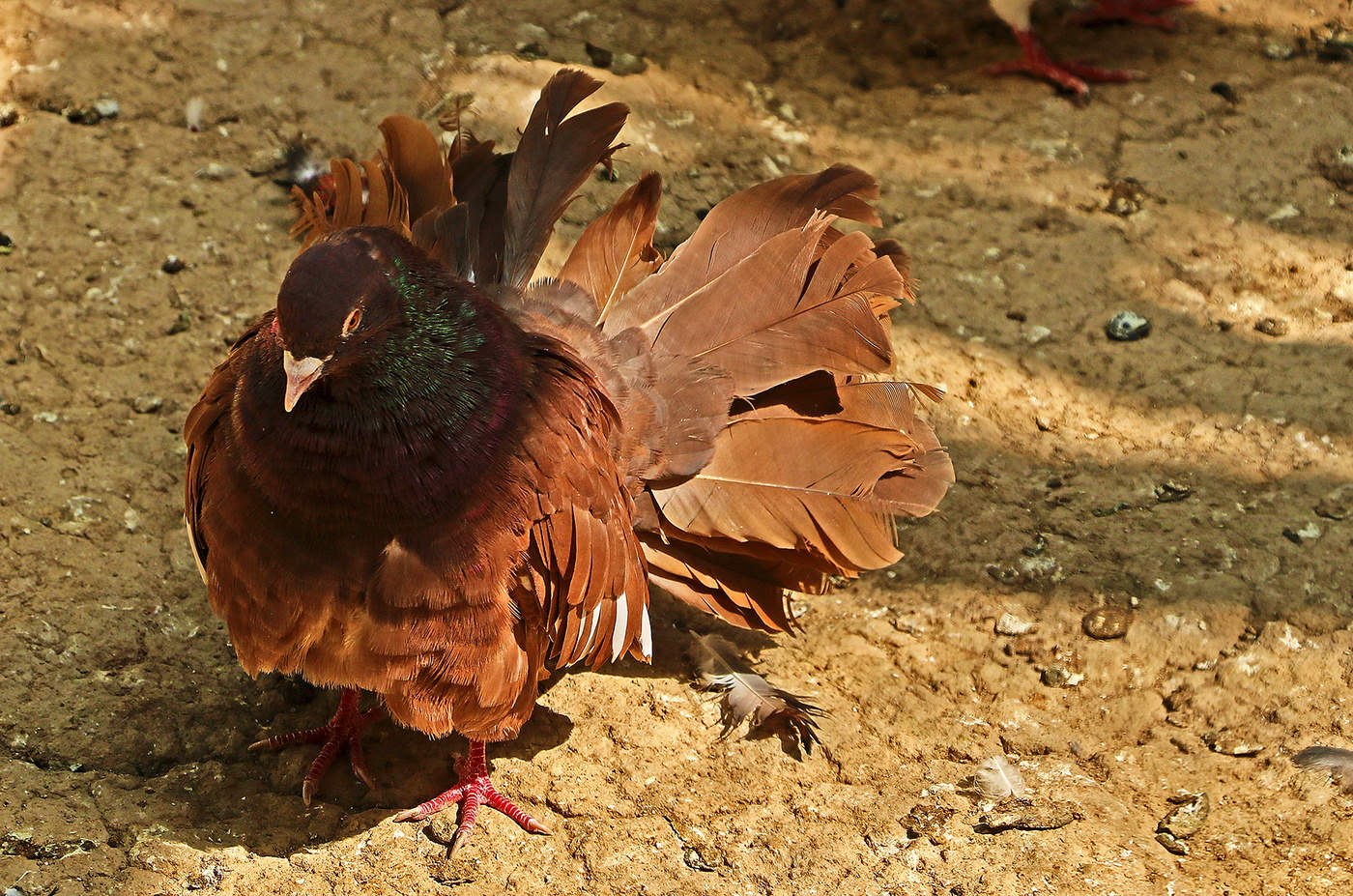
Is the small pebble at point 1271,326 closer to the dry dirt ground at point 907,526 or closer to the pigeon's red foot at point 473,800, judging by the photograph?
the dry dirt ground at point 907,526

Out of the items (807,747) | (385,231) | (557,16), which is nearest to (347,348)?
(385,231)

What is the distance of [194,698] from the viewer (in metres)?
3.73

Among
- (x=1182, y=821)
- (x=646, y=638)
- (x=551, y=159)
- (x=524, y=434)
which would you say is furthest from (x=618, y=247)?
(x=1182, y=821)

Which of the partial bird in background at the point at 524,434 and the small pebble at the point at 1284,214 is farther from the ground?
the partial bird in background at the point at 524,434

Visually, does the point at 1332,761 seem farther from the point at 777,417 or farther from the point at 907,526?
the point at 777,417

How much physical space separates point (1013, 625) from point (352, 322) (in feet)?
7.26

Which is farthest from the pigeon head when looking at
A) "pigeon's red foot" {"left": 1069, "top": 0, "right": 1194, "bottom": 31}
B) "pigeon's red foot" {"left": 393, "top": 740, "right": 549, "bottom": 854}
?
"pigeon's red foot" {"left": 1069, "top": 0, "right": 1194, "bottom": 31}

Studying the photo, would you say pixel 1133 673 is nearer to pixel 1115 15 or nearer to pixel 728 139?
pixel 728 139

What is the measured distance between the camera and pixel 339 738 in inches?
143

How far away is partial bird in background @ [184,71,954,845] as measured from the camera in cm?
294

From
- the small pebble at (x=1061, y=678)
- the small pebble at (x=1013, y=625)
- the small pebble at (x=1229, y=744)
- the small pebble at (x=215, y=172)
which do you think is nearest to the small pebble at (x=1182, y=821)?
the small pebble at (x=1229, y=744)

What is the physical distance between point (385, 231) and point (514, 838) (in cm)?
162

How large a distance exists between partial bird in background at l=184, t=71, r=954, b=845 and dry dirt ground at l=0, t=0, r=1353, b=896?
0.33m

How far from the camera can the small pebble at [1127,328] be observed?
4.81 meters
